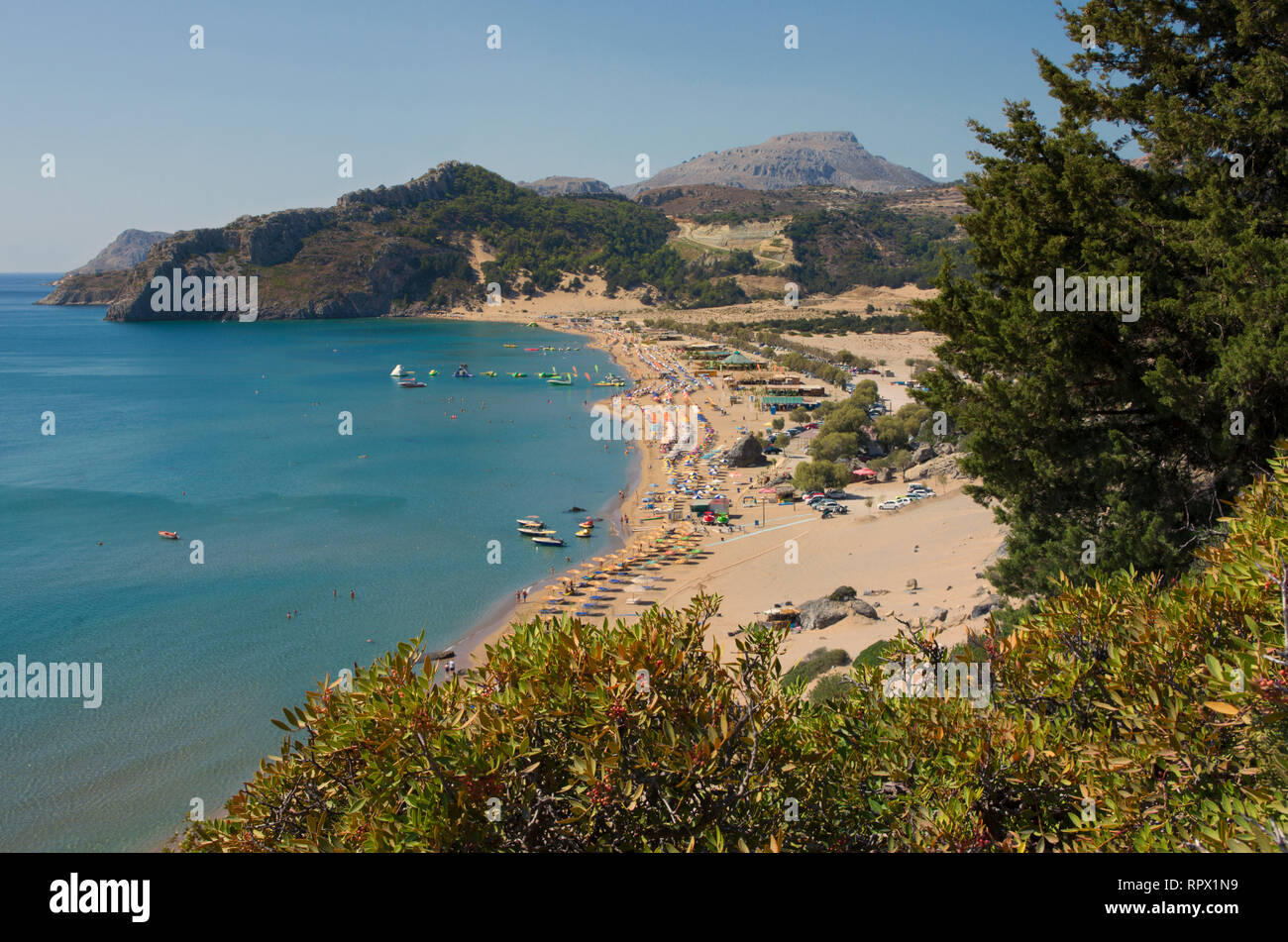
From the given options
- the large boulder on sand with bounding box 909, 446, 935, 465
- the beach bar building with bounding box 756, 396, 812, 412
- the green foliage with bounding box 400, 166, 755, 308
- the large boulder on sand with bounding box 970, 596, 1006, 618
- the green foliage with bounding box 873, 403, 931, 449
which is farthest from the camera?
the green foliage with bounding box 400, 166, 755, 308

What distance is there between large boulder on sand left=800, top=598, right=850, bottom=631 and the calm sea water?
1140 cm

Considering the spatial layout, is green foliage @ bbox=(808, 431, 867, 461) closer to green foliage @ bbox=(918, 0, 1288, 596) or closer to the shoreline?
the shoreline

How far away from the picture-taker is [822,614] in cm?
2380

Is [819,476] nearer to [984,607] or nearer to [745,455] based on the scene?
[745,455]

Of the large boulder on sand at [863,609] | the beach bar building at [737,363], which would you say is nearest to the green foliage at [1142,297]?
the large boulder on sand at [863,609]

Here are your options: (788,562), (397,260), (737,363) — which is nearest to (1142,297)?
(788,562)

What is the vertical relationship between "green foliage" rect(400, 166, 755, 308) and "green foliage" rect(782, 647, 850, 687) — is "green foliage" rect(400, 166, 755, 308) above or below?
above

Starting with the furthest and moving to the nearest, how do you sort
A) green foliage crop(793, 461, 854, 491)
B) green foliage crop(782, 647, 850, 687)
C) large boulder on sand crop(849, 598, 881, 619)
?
green foliage crop(793, 461, 854, 491), large boulder on sand crop(849, 598, 881, 619), green foliage crop(782, 647, 850, 687)

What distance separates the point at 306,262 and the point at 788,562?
142949 millimetres

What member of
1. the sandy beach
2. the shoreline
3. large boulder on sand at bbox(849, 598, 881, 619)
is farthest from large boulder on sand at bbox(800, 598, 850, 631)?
the shoreline

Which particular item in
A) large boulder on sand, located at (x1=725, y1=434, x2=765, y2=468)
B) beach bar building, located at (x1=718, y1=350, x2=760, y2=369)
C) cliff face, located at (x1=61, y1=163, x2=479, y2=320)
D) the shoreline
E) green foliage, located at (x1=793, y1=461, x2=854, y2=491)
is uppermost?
cliff face, located at (x1=61, y1=163, x2=479, y2=320)

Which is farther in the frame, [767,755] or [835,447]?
[835,447]

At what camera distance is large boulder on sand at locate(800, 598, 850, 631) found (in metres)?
23.5
